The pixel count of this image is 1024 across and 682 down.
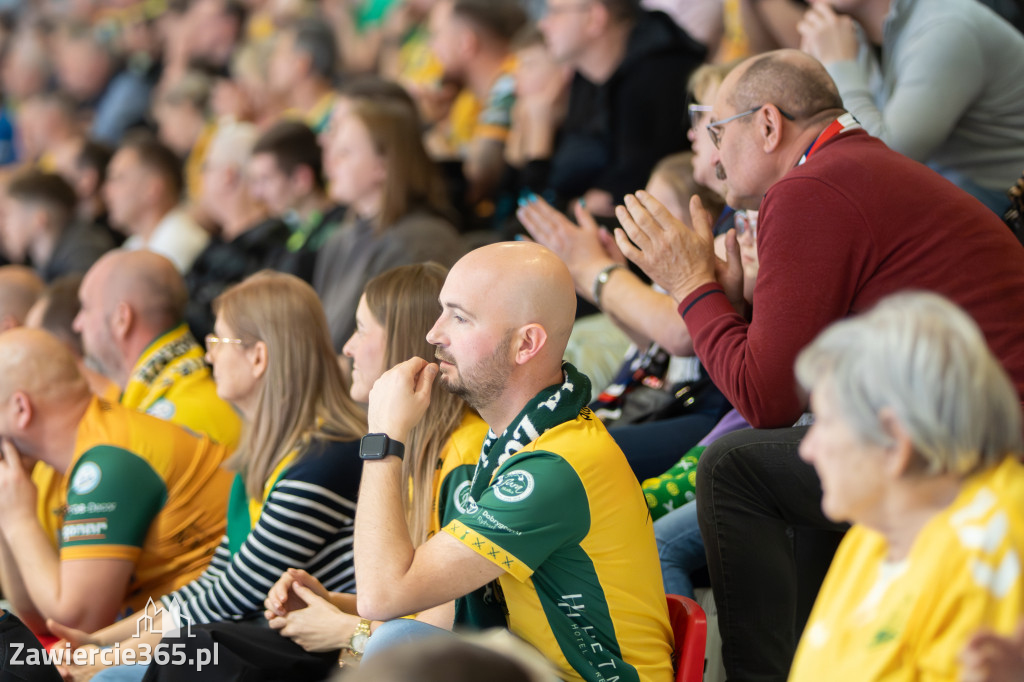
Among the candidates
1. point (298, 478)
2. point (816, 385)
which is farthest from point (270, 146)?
point (816, 385)

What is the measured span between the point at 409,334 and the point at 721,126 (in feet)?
2.81

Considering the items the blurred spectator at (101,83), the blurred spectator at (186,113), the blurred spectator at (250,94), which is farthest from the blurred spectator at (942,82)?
the blurred spectator at (101,83)

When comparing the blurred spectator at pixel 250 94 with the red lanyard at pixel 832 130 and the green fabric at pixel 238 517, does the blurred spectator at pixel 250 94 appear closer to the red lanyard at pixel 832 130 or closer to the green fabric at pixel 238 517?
the green fabric at pixel 238 517

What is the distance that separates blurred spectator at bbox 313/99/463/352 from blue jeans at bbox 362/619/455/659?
2.11 metres

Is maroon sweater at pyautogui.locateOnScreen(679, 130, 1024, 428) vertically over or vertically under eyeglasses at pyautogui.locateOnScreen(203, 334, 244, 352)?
over

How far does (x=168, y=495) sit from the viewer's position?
307cm

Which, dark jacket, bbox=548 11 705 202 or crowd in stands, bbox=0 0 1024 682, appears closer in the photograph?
crowd in stands, bbox=0 0 1024 682

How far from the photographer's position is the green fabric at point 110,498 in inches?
115

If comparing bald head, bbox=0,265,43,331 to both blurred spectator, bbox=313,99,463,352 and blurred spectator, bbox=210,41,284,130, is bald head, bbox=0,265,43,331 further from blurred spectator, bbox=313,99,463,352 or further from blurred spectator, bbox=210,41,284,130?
blurred spectator, bbox=210,41,284,130

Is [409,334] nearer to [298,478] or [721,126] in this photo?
[298,478]

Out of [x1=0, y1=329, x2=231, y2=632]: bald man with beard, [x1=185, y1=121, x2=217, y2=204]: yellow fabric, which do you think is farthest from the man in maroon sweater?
[x1=185, y1=121, x2=217, y2=204]: yellow fabric

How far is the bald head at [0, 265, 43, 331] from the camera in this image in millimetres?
4438

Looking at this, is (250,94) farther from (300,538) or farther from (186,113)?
Answer: (300,538)

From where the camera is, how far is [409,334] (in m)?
2.56
